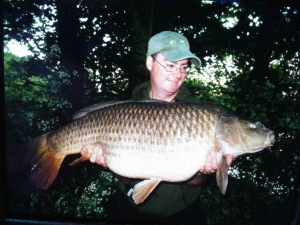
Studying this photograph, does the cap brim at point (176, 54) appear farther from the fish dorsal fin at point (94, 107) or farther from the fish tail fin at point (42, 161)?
the fish tail fin at point (42, 161)

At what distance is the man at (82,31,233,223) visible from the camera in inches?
61.1

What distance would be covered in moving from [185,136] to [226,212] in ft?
7.32

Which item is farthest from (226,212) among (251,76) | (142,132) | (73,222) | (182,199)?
(73,222)

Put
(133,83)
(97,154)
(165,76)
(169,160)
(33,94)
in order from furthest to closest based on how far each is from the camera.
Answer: (33,94) < (133,83) < (165,76) < (97,154) < (169,160)

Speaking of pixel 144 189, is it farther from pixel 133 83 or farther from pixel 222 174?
pixel 133 83

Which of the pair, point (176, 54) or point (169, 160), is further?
point (176, 54)

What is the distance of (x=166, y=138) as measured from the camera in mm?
1329

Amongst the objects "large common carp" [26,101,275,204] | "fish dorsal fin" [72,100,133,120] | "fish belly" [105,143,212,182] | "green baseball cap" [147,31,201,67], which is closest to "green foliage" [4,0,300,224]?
"green baseball cap" [147,31,201,67]

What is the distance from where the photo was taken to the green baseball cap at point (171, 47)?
5.01ft

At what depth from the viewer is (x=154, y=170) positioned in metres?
1.35

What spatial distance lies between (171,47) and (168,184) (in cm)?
109

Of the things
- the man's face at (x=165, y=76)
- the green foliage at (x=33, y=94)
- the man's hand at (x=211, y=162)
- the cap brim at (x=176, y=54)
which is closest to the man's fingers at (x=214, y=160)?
the man's hand at (x=211, y=162)

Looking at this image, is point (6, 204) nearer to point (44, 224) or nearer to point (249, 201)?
point (44, 224)

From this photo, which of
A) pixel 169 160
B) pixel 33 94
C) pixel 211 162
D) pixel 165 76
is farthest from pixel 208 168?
pixel 33 94
